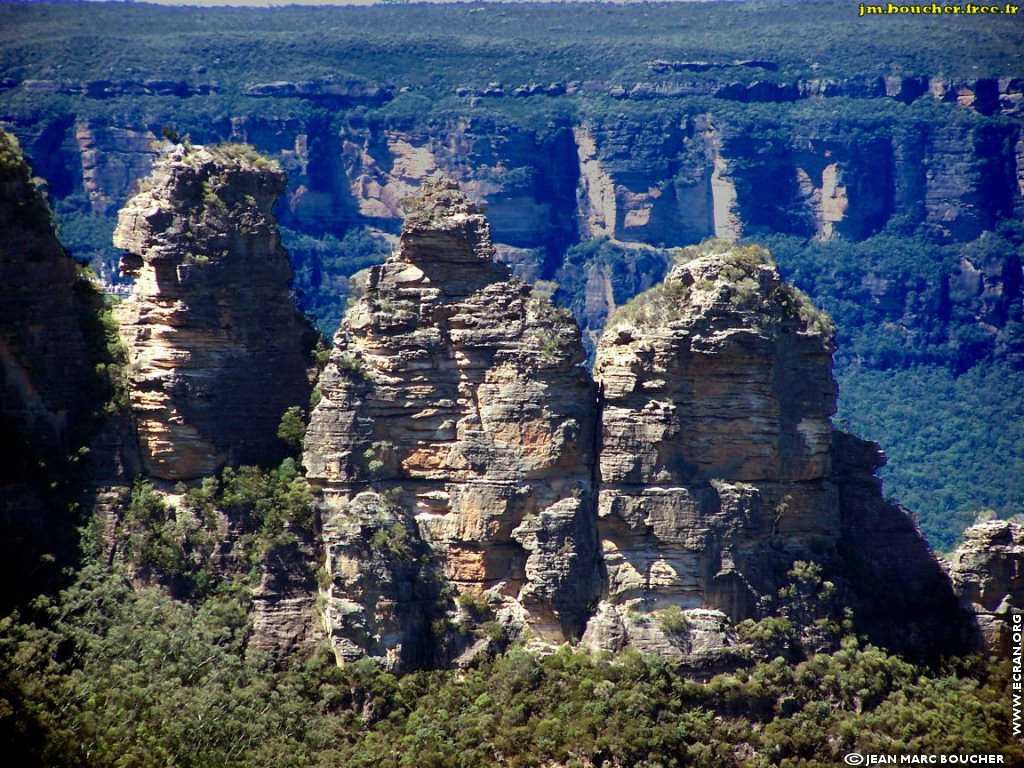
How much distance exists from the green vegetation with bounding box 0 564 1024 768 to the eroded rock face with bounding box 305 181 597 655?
6.26 ft

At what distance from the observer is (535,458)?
56938 mm

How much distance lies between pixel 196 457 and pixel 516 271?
45.2 metres

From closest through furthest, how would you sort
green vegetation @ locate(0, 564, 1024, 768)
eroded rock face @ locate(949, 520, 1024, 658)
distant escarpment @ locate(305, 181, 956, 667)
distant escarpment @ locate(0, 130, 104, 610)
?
1. green vegetation @ locate(0, 564, 1024, 768)
2. distant escarpment @ locate(305, 181, 956, 667)
3. distant escarpment @ locate(0, 130, 104, 610)
4. eroded rock face @ locate(949, 520, 1024, 658)

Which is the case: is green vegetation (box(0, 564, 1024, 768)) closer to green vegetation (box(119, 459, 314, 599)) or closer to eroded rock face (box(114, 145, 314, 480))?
green vegetation (box(119, 459, 314, 599))

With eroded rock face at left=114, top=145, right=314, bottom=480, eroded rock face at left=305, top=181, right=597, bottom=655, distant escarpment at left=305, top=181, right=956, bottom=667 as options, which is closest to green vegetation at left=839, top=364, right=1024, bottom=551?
distant escarpment at left=305, top=181, right=956, bottom=667

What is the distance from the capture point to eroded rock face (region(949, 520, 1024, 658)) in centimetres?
5972

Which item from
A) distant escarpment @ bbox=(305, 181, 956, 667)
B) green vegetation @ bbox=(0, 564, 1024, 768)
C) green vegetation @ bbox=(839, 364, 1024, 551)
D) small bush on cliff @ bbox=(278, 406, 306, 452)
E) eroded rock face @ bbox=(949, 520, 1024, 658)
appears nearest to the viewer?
green vegetation @ bbox=(0, 564, 1024, 768)

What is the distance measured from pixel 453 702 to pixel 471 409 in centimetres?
669

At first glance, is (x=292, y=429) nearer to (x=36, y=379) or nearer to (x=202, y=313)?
(x=202, y=313)

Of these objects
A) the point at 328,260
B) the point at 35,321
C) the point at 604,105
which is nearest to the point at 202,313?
the point at 35,321

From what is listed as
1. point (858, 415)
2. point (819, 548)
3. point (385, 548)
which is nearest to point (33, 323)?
point (385, 548)

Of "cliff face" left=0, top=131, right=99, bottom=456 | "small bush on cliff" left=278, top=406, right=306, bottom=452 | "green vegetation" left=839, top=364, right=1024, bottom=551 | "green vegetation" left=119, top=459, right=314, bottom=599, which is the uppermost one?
"cliff face" left=0, top=131, right=99, bottom=456

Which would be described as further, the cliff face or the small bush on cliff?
the small bush on cliff

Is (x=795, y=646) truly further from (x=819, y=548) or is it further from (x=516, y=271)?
(x=516, y=271)
